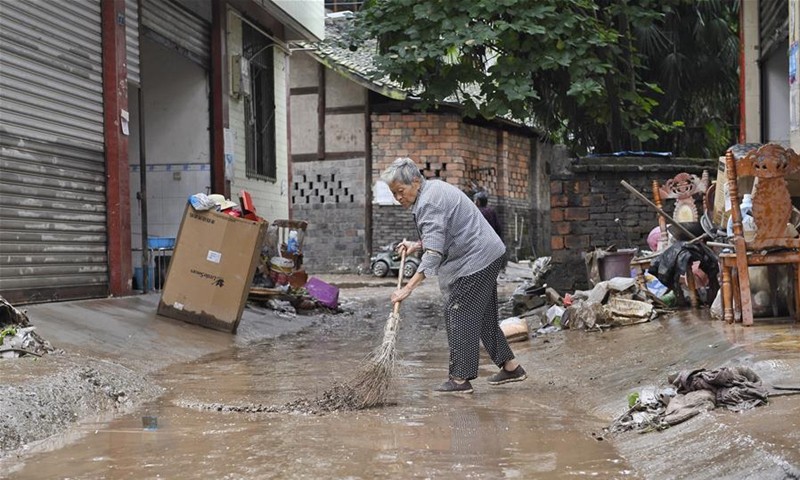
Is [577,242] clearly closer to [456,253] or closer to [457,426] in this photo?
A: [456,253]

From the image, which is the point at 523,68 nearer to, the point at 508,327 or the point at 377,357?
the point at 508,327

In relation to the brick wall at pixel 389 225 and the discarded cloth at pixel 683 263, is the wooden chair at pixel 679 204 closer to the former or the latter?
the discarded cloth at pixel 683 263

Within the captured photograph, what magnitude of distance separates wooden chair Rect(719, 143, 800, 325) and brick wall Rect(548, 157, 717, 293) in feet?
14.8

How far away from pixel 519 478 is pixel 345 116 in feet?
68.2

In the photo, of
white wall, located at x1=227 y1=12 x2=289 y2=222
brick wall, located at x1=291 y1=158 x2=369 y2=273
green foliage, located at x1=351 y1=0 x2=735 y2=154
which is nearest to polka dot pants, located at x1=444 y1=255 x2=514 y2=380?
green foliage, located at x1=351 y1=0 x2=735 y2=154

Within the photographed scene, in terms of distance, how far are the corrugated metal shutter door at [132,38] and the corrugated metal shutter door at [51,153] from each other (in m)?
0.57

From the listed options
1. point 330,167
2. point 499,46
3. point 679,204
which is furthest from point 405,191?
point 330,167

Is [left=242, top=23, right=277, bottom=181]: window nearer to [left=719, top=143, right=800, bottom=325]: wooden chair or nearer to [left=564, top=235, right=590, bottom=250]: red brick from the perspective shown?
[left=564, top=235, right=590, bottom=250]: red brick

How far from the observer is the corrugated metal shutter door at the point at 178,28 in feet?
37.2

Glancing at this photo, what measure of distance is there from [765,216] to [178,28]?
7.99 m

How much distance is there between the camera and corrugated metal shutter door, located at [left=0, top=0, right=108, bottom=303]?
8367 mm

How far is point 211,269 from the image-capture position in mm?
9156

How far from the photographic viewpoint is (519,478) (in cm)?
367

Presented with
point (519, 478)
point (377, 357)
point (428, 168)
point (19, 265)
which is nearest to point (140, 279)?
point (19, 265)
